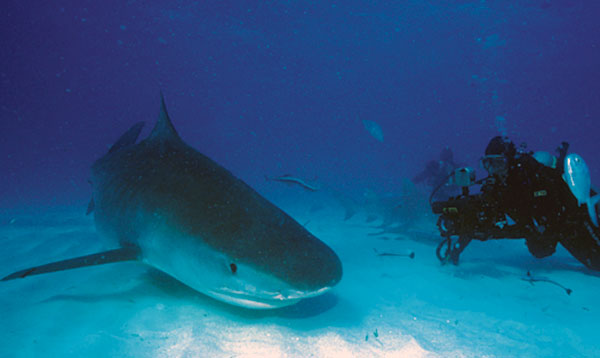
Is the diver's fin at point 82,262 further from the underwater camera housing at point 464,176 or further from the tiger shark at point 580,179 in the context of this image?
the tiger shark at point 580,179

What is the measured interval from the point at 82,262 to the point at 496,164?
14.7ft

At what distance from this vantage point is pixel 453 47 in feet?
153

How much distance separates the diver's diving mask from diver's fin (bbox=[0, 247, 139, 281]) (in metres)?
4.08

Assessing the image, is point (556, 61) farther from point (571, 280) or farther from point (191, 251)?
point (191, 251)

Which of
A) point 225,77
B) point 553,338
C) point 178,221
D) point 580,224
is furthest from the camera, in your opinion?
point 225,77

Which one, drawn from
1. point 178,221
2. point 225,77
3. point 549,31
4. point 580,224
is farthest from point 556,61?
point 225,77

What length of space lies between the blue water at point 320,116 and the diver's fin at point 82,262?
402 mm

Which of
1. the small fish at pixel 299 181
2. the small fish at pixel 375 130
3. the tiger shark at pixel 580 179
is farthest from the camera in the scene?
the small fish at pixel 375 130

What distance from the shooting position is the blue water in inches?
95.1

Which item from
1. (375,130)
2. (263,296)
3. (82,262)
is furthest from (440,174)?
Result: (82,262)

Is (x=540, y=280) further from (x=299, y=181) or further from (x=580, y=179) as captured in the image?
(x=299, y=181)

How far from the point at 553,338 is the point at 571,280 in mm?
1979

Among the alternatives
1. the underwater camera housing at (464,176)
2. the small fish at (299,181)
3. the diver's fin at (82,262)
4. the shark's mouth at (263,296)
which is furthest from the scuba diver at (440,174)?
the diver's fin at (82,262)

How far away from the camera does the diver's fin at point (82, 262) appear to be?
2.08m
